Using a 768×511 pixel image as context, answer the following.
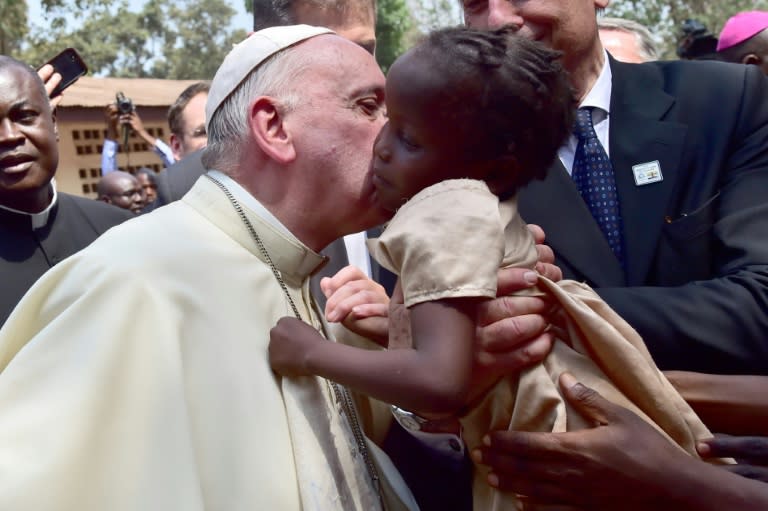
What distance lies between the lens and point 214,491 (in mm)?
1983

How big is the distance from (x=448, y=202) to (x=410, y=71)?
403 mm

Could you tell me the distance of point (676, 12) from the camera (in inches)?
1249

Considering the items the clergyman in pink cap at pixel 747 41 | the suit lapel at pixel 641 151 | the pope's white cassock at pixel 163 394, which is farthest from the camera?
the clergyman in pink cap at pixel 747 41

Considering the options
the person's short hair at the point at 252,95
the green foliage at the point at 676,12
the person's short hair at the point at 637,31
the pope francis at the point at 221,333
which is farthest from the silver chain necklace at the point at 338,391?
the green foliage at the point at 676,12

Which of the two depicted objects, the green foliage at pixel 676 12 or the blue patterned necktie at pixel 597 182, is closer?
the blue patterned necktie at pixel 597 182

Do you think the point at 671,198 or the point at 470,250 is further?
the point at 671,198

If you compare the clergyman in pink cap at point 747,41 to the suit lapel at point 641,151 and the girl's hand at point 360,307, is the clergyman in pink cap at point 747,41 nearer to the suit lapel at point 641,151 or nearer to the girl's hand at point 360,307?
the suit lapel at point 641,151

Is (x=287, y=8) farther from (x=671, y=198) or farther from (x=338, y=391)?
(x=338, y=391)

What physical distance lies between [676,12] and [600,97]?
1247 inches

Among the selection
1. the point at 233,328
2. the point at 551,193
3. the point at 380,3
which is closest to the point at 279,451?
the point at 233,328

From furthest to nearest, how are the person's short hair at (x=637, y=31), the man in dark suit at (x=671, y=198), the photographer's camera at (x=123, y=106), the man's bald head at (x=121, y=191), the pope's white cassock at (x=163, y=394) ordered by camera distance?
the photographer's camera at (x=123, y=106) < the man's bald head at (x=121, y=191) < the person's short hair at (x=637, y=31) < the man in dark suit at (x=671, y=198) < the pope's white cassock at (x=163, y=394)

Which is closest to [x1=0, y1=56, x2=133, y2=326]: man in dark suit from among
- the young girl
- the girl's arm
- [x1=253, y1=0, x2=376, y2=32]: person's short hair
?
[x1=253, y1=0, x2=376, y2=32]: person's short hair

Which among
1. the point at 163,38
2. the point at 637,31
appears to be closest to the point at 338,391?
the point at 637,31

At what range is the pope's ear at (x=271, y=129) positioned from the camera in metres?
2.44
